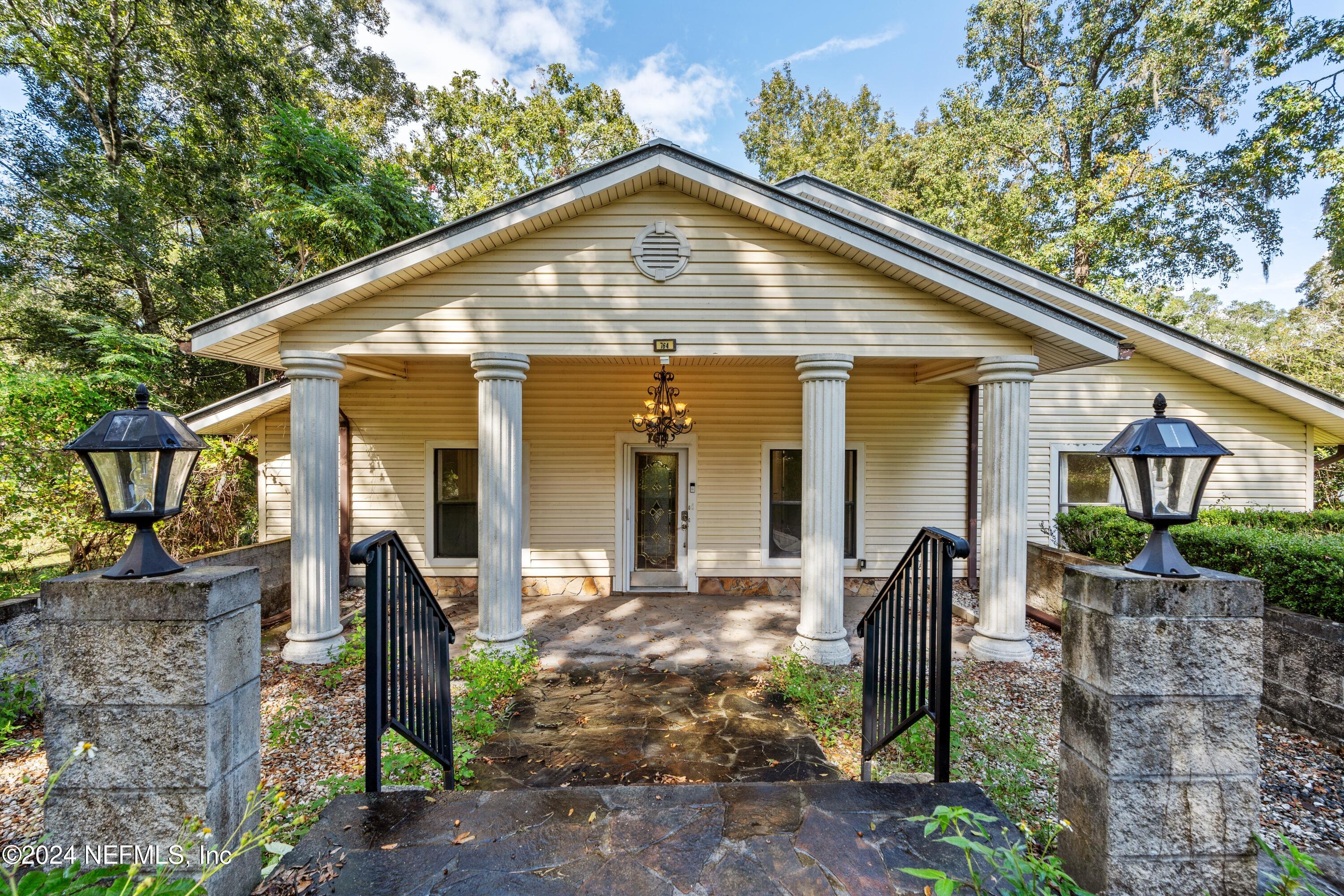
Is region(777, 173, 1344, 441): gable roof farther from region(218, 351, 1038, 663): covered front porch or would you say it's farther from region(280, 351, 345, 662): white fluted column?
region(280, 351, 345, 662): white fluted column

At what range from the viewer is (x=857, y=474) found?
23.0 feet

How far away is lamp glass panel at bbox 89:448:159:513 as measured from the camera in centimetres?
A: 186

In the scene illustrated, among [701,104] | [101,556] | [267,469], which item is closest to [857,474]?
[267,469]

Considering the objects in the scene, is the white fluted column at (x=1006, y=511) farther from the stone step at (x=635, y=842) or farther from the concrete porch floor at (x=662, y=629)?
the stone step at (x=635, y=842)

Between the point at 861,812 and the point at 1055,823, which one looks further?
the point at 861,812

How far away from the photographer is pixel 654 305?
4707 millimetres

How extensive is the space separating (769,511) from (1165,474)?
507cm

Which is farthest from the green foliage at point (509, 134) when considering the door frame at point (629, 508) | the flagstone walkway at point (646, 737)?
the flagstone walkway at point (646, 737)

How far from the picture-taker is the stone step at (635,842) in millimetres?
1756

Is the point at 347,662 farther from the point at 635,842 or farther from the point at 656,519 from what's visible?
the point at 656,519

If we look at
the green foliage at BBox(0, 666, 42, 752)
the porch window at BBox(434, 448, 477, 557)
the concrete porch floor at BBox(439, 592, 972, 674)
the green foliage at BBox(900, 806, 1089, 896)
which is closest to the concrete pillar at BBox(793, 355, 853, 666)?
the concrete porch floor at BBox(439, 592, 972, 674)

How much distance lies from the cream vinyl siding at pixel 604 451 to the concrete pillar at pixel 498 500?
2199 mm

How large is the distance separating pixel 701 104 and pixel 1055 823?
22.0 m

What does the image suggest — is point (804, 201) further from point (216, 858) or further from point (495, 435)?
point (216, 858)
